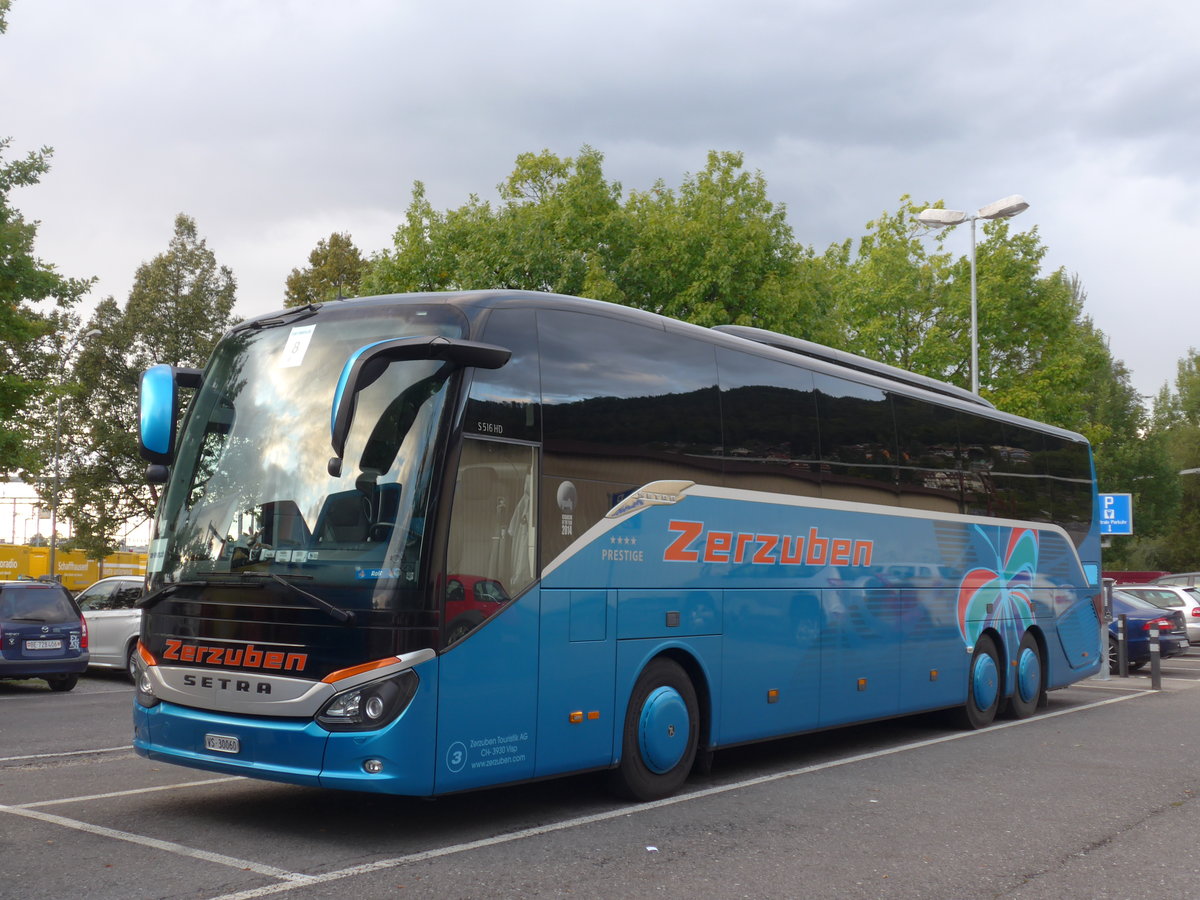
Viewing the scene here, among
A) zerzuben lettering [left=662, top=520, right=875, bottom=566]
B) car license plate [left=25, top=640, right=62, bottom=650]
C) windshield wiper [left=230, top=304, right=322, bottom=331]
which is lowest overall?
car license plate [left=25, top=640, right=62, bottom=650]

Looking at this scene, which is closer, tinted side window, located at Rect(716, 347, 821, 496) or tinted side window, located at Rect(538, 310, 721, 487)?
tinted side window, located at Rect(538, 310, 721, 487)

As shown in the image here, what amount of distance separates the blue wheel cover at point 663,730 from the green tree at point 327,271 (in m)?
43.5

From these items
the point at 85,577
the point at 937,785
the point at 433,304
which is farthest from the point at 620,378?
the point at 85,577

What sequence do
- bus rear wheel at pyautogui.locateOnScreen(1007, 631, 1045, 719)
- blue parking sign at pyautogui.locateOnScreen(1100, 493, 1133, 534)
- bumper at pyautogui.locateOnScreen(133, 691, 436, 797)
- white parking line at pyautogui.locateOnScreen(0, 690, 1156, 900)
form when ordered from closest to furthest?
white parking line at pyautogui.locateOnScreen(0, 690, 1156, 900) < bumper at pyautogui.locateOnScreen(133, 691, 436, 797) < bus rear wheel at pyautogui.locateOnScreen(1007, 631, 1045, 719) < blue parking sign at pyautogui.locateOnScreen(1100, 493, 1133, 534)

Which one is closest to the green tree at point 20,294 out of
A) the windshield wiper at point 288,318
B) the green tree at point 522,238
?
the green tree at point 522,238

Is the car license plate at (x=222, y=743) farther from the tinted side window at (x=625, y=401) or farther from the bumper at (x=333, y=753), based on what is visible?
the tinted side window at (x=625, y=401)

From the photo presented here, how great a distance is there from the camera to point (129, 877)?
249 inches

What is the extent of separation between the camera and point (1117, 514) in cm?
3212

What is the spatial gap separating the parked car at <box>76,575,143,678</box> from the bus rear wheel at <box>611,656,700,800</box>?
1338 cm

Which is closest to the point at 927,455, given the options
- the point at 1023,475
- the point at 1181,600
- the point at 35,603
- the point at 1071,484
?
the point at 1023,475

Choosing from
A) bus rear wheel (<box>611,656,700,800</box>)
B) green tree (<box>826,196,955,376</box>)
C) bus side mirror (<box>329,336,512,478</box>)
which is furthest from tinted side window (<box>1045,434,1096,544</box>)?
green tree (<box>826,196,955,376</box>)

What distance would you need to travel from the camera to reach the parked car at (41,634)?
58.7 ft

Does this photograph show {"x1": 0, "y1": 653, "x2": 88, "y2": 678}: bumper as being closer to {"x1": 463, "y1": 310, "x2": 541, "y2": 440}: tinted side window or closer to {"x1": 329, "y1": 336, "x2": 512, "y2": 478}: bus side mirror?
{"x1": 329, "y1": 336, "x2": 512, "y2": 478}: bus side mirror

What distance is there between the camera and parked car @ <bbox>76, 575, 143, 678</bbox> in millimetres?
20500
